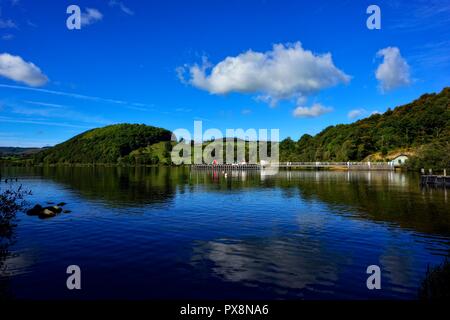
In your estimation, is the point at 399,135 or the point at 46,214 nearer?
the point at 46,214

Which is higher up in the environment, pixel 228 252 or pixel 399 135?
pixel 399 135

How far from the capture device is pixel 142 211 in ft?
149

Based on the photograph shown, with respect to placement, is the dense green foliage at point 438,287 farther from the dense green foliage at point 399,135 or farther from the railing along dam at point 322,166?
the dense green foliage at point 399,135

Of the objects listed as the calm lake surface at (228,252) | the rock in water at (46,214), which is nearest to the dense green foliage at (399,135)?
the calm lake surface at (228,252)

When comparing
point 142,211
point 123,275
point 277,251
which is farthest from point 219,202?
point 123,275

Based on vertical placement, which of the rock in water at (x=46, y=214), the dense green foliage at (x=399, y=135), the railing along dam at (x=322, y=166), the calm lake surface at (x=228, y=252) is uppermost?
the dense green foliage at (x=399, y=135)

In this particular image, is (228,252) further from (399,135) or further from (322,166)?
(399,135)

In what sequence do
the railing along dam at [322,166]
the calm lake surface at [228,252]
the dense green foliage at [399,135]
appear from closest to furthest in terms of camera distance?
the calm lake surface at [228,252], the railing along dam at [322,166], the dense green foliage at [399,135]

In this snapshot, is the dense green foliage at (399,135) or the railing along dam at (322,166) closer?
the railing along dam at (322,166)

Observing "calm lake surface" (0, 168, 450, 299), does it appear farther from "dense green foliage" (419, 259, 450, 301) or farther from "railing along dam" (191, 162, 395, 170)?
"railing along dam" (191, 162, 395, 170)

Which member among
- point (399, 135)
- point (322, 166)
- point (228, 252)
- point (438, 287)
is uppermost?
point (399, 135)

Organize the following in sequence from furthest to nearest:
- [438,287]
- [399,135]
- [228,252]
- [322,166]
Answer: [322,166] → [399,135] → [228,252] → [438,287]

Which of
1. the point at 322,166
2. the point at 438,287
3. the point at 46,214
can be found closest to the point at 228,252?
the point at 438,287
